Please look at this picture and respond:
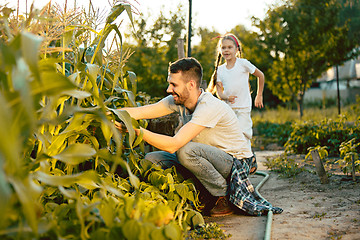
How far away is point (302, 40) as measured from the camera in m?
11.2

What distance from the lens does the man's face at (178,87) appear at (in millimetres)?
2891

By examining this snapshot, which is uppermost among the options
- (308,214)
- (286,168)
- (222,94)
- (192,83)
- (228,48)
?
(228,48)

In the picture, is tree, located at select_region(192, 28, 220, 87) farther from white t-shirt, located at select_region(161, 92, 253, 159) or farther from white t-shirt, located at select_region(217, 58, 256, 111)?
white t-shirt, located at select_region(161, 92, 253, 159)

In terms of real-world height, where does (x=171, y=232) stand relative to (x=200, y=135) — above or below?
below

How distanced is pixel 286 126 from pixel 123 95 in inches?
241

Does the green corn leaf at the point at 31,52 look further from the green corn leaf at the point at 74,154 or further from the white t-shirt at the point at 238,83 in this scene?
the white t-shirt at the point at 238,83

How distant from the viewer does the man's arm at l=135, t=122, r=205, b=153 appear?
2600 mm

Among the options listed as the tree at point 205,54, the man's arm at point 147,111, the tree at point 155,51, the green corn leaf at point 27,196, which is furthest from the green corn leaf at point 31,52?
the tree at point 205,54

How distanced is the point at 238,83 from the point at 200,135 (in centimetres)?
162

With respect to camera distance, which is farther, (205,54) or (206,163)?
(205,54)

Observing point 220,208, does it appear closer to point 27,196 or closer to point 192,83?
point 192,83

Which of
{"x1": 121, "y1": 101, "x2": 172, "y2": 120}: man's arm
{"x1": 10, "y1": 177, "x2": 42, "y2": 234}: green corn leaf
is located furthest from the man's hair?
{"x1": 10, "y1": 177, "x2": 42, "y2": 234}: green corn leaf

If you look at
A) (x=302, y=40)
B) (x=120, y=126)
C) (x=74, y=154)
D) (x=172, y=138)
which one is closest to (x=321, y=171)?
(x=172, y=138)

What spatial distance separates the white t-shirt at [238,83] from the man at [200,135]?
54.2 inches
